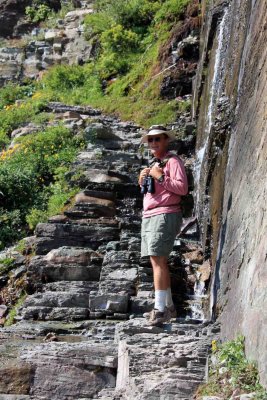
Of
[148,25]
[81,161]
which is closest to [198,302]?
[81,161]

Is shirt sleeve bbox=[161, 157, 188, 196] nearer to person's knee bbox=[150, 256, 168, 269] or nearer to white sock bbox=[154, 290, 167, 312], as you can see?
person's knee bbox=[150, 256, 168, 269]

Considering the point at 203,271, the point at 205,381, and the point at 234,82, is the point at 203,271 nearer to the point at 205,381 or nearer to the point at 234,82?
the point at 234,82

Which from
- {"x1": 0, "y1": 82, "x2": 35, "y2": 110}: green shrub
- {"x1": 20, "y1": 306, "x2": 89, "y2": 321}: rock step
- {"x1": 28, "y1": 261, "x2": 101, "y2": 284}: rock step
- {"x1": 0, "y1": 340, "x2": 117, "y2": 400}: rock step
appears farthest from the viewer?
{"x1": 0, "y1": 82, "x2": 35, "y2": 110}: green shrub

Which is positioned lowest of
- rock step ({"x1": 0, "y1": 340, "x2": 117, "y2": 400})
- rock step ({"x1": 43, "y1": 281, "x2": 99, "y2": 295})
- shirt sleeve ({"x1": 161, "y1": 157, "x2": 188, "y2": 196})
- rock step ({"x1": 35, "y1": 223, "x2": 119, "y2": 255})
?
rock step ({"x1": 0, "y1": 340, "x2": 117, "y2": 400})

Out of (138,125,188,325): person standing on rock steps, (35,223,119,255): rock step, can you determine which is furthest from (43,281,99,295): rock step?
(138,125,188,325): person standing on rock steps

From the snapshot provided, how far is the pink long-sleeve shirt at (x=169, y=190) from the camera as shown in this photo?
6.80 m

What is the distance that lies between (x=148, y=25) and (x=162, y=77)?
463cm

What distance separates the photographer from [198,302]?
8.51 meters

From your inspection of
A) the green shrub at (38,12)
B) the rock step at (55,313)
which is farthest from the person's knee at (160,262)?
the green shrub at (38,12)

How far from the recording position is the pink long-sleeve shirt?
6.80 meters

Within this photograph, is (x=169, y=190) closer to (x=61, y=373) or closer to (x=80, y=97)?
(x=61, y=373)

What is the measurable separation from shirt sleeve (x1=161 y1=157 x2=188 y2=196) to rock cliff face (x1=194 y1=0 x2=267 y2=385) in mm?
393

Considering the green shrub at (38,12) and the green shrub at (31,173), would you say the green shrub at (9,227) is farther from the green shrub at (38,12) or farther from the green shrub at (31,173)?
the green shrub at (38,12)

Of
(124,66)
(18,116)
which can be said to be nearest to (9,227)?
(18,116)
